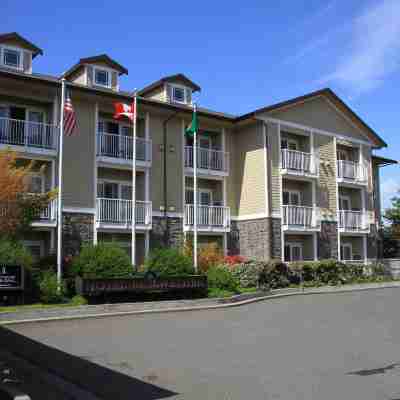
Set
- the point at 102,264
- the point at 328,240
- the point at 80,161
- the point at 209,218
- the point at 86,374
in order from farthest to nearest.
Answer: the point at 328,240
the point at 209,218
the point at 80,161
the point at 102,264
the point at 86,374

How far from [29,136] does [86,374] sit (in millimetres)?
15438

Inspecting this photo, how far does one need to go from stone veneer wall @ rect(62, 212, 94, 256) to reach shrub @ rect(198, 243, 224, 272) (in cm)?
482

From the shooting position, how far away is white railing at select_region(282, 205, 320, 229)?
2731 cm

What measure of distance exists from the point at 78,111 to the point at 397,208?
19.8 m

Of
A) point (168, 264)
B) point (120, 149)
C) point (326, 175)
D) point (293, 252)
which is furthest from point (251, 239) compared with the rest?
point (168, 264)

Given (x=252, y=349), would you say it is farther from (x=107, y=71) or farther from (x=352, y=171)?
(x=352, y=171)

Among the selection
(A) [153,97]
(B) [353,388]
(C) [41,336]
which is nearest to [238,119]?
(A) [153,97]

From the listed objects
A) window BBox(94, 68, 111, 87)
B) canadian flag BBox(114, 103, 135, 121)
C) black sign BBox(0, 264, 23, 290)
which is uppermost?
window BBox(94, 68, 111, 87)

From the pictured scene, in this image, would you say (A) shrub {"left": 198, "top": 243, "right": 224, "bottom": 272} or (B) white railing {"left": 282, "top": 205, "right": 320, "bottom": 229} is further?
(B) white railing {"left": 282, "top": 205, "right": 320, "bottom": 229}

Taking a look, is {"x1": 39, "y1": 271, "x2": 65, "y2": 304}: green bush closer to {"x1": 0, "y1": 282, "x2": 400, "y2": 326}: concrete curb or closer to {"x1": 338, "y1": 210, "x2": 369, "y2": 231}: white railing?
{"x1": 0, "y1": 282, "x2": 400, "y2": 326}: concrete curb

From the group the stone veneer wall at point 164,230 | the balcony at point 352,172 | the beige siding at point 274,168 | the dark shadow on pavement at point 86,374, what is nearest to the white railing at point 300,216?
the beige siding at point 274,168

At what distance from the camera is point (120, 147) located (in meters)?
24.0

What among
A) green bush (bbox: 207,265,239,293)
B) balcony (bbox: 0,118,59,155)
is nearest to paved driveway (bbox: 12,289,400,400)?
green bush (bbox: 207,265,239,293)

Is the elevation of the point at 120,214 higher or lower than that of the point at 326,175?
lower
